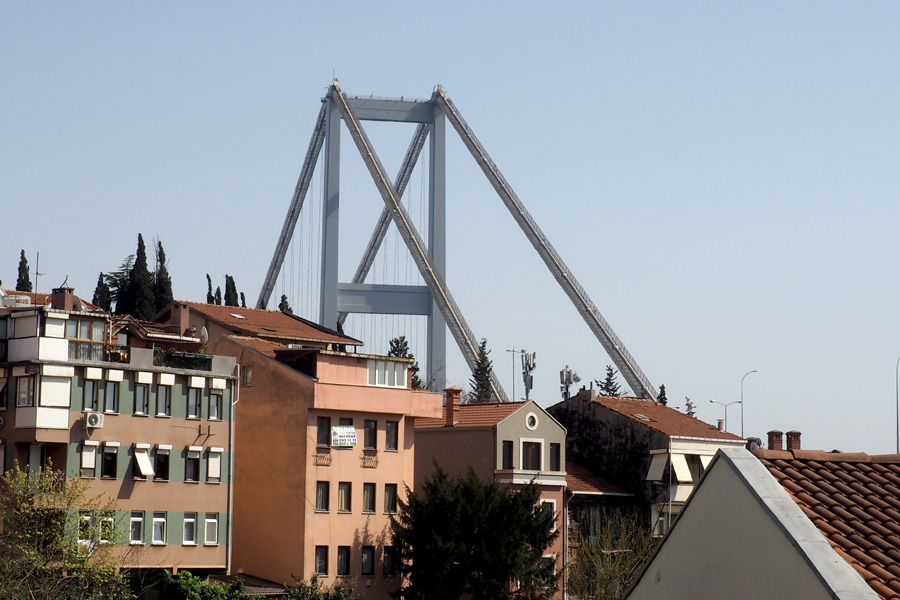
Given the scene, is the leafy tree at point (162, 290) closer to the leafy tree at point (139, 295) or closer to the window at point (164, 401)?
the leafy tree at point (139, 295)

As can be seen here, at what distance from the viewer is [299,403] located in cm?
4688

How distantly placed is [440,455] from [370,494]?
4811mm

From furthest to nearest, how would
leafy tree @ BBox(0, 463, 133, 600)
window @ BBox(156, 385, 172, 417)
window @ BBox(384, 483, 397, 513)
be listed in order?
window @ BBox(384, 483, 397, 513) → window @ BBox(156, 385, 172, 417) → leafy tree @ BBox(0, 463, 133, 600)

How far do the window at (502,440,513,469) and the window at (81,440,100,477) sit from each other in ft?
51.5

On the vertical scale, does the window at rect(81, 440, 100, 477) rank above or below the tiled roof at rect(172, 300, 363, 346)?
below

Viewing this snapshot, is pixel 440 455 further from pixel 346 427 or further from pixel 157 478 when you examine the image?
pixel 157 478

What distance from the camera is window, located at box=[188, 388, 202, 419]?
44.2 m

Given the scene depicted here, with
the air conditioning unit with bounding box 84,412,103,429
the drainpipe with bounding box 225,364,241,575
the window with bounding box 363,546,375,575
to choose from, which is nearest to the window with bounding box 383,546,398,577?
the window with bounding box 363,546,375,575

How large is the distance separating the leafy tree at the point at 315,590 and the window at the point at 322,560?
0.51m

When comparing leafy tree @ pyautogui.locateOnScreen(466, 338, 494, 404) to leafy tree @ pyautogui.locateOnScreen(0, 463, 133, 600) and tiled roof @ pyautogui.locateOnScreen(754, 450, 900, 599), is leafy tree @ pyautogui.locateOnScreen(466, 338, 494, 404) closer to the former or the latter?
leafy tree @ pyautogui.locateOnScreen(0, 463, 133, 600)

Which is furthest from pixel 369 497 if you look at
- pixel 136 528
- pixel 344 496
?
pixel 136 528

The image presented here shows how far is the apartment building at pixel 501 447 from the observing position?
169 feet

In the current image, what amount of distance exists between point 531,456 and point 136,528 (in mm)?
15592

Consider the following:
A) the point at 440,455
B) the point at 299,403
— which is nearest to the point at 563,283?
the point at 440,455
